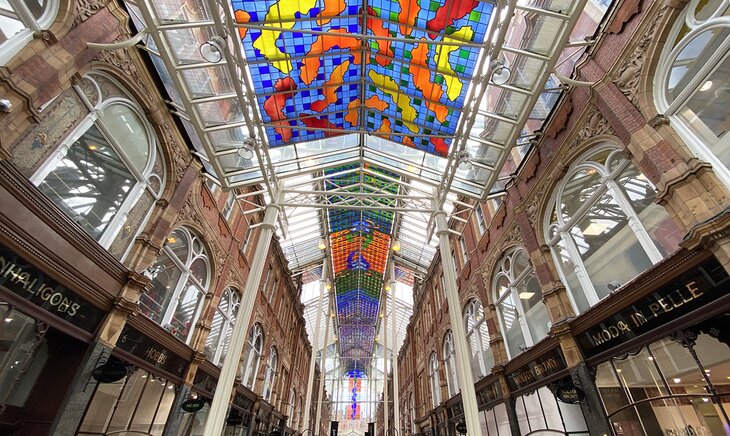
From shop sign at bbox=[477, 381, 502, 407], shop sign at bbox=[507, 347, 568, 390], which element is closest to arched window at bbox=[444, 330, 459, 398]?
shop sign at bbox=[477, 381, 502, 407]

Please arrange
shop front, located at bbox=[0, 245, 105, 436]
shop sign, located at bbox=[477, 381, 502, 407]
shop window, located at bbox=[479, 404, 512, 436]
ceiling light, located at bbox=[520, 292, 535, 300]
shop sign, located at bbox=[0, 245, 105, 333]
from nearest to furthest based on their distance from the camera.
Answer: shop sign, located at bbox=[0, 245, 105, 333] → shop front, located at bbox=[0, 245, 105, 436] → ceiling light, located at bbox=[520, 292, 535, 300] → shop window, located at bbox=[479, 404, 512, 436] → shop sign, located at bbox=[477, 381, 502, 407]

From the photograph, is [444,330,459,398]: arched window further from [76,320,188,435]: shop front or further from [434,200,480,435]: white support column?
[76,320,188,435]: shop front

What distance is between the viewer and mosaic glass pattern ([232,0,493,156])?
8.72m

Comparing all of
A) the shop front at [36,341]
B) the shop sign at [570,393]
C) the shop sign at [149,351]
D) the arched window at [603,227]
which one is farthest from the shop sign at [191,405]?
the arched window at [603,227]

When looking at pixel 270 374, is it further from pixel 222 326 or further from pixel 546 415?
pixel 546 415

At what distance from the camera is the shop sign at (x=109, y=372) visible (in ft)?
20.5

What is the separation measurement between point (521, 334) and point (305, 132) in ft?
36.1

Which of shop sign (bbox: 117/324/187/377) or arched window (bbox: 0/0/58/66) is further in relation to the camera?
shop sign (bbox: 117/324/187/377)

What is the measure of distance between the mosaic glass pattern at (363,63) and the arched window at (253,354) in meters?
9.40

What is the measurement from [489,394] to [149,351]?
11.0 meters

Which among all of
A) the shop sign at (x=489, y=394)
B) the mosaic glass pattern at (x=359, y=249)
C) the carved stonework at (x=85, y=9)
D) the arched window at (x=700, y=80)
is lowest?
the shop sign at (x=489, y=394)

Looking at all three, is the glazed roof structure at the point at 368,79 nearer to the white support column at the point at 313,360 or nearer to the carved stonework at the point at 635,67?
the carved stonework at the point at 635,67

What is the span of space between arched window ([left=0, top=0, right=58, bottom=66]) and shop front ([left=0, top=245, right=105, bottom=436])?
310 cm

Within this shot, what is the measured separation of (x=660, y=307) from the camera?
5512 mm
